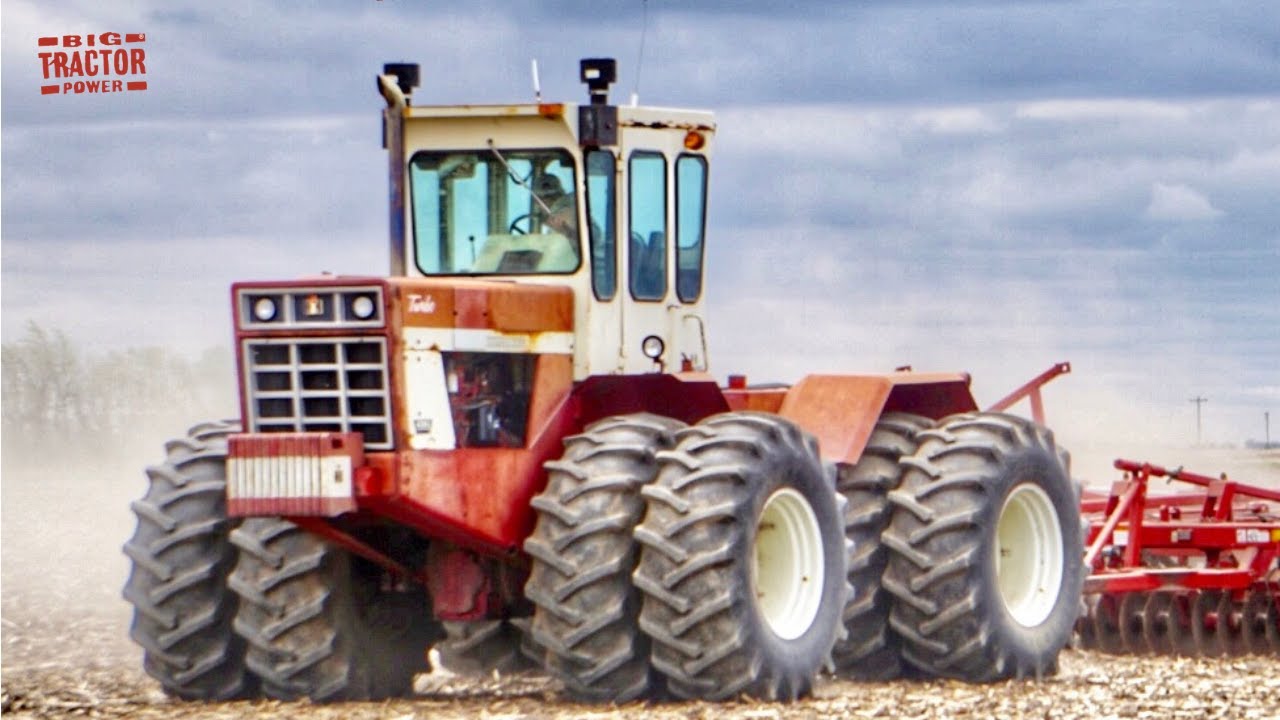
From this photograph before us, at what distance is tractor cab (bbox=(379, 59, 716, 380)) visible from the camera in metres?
14.8

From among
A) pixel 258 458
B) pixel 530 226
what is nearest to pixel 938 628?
pixel 530 226

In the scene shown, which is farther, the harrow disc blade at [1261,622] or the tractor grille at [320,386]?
the harrow disc blade at [1261,622]

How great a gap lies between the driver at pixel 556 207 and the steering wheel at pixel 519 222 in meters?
0.10

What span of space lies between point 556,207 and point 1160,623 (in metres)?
7.43

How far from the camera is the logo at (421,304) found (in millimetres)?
13703

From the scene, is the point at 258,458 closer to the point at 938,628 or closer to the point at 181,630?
the point at 181,630

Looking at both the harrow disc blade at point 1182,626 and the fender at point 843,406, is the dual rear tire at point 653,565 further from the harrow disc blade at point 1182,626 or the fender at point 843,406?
the harrow disc blade at point 1182,626

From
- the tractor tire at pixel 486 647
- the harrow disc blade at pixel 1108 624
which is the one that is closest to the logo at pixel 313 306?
the tractor tire at pixel 486 647

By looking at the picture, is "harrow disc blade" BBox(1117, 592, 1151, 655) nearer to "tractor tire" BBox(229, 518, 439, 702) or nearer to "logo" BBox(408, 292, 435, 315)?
"tractor tire" BBox(229, 518, 439, 702)

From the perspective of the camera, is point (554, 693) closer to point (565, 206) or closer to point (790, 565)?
point (790, 565)

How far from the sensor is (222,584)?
48.0ft

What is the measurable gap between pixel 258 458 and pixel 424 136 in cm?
277

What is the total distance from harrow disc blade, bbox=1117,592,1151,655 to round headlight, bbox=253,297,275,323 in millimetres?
8832

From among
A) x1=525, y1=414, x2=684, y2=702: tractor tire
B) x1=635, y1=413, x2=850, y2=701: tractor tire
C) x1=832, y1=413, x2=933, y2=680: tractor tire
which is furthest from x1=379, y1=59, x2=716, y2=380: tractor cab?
x1=832, y1=413, x2=933, y2=680: tractor tire
